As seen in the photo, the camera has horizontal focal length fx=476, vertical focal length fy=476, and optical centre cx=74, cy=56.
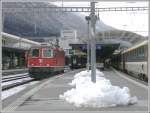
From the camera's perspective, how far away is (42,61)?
131 feet

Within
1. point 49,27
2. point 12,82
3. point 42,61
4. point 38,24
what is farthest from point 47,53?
point 49,27

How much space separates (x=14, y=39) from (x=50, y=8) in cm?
3539

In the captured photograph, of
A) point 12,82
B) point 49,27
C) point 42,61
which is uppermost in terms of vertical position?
point 49,27

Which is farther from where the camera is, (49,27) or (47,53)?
(49,27)

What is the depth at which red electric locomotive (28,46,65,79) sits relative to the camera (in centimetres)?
3938

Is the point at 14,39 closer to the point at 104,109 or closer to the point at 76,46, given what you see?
the point at 76,46

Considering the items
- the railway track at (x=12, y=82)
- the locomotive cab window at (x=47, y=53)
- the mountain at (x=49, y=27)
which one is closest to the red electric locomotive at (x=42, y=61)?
the locomotive cab window at (x=47, y=53)

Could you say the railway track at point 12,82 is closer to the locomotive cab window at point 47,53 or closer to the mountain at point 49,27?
the locomotive cab window at point 47,53

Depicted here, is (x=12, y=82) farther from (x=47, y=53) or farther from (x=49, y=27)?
(x=49, y=27)

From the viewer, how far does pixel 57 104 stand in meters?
14.7

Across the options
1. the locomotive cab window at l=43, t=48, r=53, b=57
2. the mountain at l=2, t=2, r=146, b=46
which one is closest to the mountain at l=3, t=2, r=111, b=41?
the mountain at l=2, t=2, r=146, b=46

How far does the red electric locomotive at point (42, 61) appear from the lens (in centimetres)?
3938

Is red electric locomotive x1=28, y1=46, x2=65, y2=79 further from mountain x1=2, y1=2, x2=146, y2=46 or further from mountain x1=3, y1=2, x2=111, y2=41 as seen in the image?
mountain x1=3, y1=2, x2=111, y2=41

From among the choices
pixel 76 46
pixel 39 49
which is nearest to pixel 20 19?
pixel 76 46
